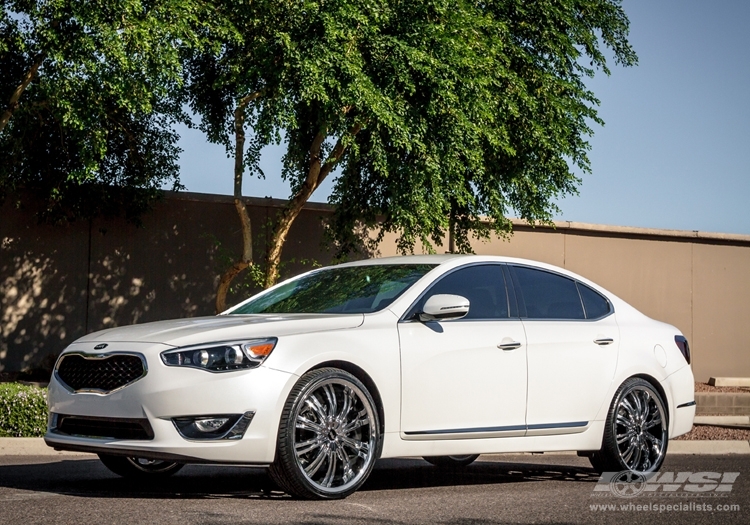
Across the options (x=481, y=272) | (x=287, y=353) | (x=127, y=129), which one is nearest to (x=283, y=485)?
(x=287, y=353)

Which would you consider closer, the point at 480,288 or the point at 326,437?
the point at 326,437

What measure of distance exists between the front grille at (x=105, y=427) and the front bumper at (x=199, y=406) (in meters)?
0.04

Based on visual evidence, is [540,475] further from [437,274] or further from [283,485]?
[283,485]

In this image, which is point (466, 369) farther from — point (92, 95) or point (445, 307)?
point (92, 95)

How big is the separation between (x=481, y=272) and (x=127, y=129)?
33.7ft

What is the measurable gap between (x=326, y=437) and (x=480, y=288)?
2023 millimetres

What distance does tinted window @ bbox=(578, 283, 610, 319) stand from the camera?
9.05 m

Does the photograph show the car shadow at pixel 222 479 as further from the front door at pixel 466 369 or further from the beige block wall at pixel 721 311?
the beige block wall at pixel 721 311

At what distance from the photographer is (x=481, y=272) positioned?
8508mm

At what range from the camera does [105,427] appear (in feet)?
22.8

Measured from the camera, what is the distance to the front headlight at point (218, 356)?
6773 millimetres

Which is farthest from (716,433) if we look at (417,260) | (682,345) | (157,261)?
Result: (157,261)

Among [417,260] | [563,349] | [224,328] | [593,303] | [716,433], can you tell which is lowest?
[716,433]

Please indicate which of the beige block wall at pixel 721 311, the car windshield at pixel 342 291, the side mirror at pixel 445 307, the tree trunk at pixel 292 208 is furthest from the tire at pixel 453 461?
the beige block wall at pixel 721 311
